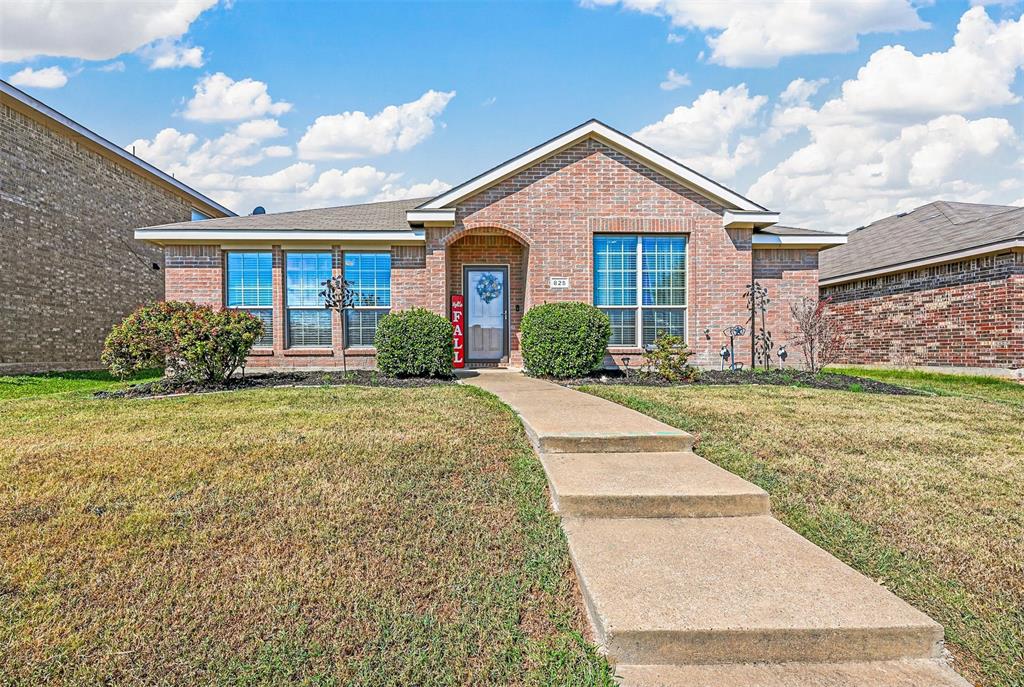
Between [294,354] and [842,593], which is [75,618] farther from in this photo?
[294,354]

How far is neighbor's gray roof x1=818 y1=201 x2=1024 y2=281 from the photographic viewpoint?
13914 millimetres

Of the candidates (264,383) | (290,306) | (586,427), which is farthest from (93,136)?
(586,427)

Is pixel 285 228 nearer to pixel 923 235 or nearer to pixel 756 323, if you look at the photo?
pixel 756 323

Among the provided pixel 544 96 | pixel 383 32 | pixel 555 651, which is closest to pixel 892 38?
pixel 544 96

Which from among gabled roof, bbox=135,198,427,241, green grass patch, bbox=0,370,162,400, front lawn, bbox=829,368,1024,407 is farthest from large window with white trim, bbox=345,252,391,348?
front lawn, bbox=829,368,1024,407

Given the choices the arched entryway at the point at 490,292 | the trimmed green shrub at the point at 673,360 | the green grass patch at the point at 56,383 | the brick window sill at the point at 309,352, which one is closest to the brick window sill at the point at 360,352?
the brick window sill at the point at 309,352

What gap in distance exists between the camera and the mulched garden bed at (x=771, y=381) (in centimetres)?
1021

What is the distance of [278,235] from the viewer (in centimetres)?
1227

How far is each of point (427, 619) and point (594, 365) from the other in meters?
7.95


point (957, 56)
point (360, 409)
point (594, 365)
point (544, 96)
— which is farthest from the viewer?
point (957, 56)

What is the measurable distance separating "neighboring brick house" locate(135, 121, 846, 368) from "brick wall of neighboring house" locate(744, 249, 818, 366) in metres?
0.03

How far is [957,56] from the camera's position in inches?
743

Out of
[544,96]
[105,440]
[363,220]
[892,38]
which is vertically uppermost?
[892,38]

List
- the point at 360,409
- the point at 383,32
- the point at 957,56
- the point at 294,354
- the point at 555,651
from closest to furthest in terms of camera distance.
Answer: the point at 555,651, the point at 360,409, the point at 383,32, the point at 294,354, the point at 957,56
